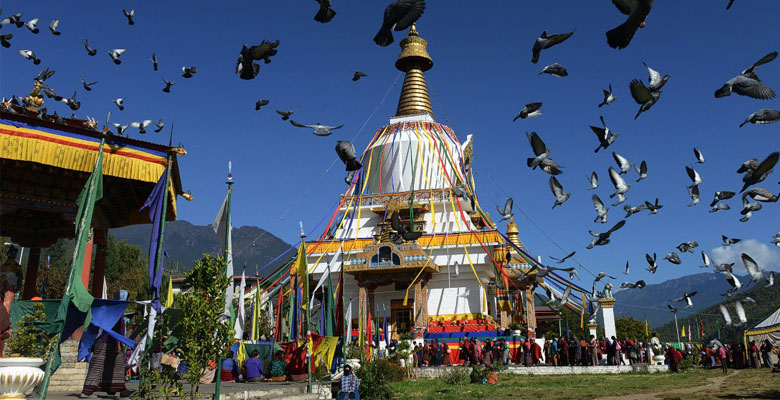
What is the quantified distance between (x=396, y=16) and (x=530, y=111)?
4.86 m

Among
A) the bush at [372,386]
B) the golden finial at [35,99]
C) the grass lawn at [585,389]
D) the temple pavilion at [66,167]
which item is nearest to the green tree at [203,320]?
the temple pavilion at [66,167]

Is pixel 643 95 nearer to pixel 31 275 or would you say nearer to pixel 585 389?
pixel 585 389

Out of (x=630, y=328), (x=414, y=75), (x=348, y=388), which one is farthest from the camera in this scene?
(x=630, y=328)

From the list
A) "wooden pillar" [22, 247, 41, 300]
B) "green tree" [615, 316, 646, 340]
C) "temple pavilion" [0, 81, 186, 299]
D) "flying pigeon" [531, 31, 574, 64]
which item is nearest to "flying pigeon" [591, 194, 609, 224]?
"flying pigeon" [531, 31, 574, 64]

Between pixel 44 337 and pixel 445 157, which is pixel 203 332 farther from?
pixel 445 157

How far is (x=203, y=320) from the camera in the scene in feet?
30.7

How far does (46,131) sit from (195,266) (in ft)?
19.1

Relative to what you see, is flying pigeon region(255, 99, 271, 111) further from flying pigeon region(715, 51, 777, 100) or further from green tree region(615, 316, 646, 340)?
green tree region(615, 316, 646, 340)

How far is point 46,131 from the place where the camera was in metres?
12.6

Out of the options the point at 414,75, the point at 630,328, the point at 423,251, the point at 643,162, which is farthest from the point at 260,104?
the point at 630,328

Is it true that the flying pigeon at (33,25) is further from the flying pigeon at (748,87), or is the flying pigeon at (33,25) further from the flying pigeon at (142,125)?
the flying pigeon at (748,87)

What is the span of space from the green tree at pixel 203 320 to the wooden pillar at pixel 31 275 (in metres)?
8.37

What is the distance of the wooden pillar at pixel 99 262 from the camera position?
1445 centimetres

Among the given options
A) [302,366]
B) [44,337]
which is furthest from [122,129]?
[302,366]
